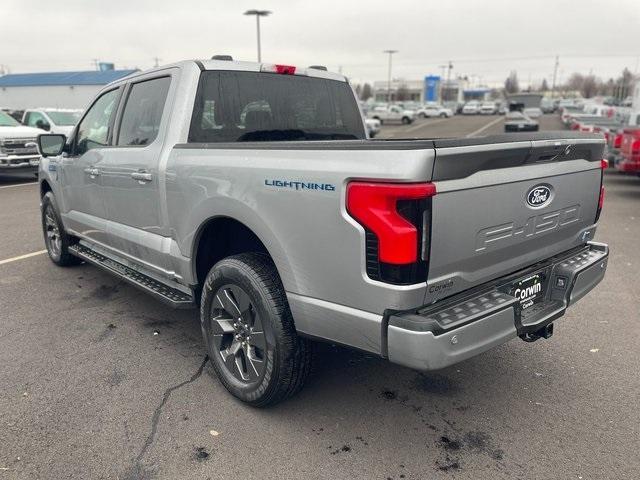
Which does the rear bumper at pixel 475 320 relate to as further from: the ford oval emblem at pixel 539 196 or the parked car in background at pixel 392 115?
the parked car in background at pixel 392 115

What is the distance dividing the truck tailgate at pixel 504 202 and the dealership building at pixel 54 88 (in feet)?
116

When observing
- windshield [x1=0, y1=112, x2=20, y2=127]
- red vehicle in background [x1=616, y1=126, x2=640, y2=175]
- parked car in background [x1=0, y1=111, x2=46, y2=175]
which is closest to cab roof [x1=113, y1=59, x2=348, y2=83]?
red vehicle in background [x1=616, y1=126, x2=640, y2=175]

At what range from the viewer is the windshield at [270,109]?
11.9 feet

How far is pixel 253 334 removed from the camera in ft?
9.82

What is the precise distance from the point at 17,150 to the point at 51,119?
377cm

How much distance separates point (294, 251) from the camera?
262 centimetres

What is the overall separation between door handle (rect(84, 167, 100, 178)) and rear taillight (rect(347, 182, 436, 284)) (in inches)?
112

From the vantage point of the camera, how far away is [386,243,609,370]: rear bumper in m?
2.29

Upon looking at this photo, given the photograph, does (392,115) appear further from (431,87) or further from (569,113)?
(431,87)

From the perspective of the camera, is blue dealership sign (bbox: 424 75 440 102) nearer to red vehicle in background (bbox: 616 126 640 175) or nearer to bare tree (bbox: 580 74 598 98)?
bare tree (bbox: 580 74 598 98)

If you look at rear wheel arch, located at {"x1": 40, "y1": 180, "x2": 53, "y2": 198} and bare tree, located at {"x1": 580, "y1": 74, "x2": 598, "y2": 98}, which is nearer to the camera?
rear wheel arch, located at {"x1": 40, "y1": 180, "x2": 53, "y2": 198}

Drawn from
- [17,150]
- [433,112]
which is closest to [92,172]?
[17,150]

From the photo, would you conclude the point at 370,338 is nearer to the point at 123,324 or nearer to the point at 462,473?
the point at 462,473

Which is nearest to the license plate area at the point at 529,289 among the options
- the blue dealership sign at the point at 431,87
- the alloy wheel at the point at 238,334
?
the alloy wheel at the point at 238,334
